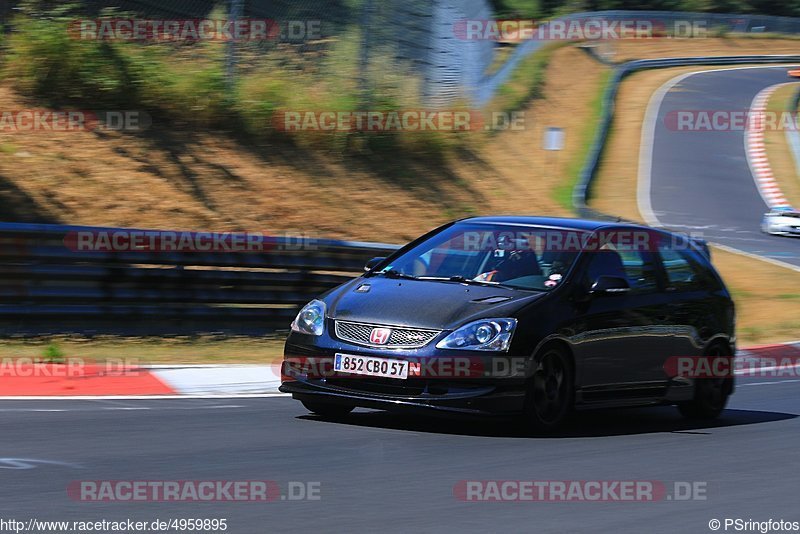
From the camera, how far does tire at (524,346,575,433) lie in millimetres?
8016

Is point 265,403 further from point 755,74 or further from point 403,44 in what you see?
point 755,74

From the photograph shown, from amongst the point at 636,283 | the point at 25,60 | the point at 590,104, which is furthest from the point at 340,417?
the point at 590,104

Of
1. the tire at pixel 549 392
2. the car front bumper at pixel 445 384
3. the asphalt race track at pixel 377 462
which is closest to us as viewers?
the asphalt race track at pixel 377 462

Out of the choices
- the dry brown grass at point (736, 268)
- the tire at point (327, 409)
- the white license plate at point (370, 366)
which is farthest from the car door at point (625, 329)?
the dry brown grass at point (736, 268)

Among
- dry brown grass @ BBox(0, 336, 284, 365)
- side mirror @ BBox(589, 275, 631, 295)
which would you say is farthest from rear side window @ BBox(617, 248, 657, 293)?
dry brown grass @ BBox(0, 336, 284, 365)

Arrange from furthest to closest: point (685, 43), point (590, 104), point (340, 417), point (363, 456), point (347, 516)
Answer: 1. point (685, 43)
2. point (590, 104)
3. point (340, 417)
4. point (363, 456)
5. point (347, 516)

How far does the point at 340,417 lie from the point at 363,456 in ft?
4.70

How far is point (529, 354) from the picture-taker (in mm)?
7930

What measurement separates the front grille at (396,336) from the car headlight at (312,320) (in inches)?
9.4

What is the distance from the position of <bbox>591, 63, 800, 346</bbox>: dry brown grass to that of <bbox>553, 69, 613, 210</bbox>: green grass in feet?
2.24

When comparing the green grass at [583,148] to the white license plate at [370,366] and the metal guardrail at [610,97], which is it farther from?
the white license plate at [370,366]

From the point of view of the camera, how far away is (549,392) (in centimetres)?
820

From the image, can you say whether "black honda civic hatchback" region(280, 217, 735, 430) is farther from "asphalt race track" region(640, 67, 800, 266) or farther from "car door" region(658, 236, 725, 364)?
"asphalt race track" region(640, 67, 800, 266)

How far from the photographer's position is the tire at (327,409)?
8498 millimetres
